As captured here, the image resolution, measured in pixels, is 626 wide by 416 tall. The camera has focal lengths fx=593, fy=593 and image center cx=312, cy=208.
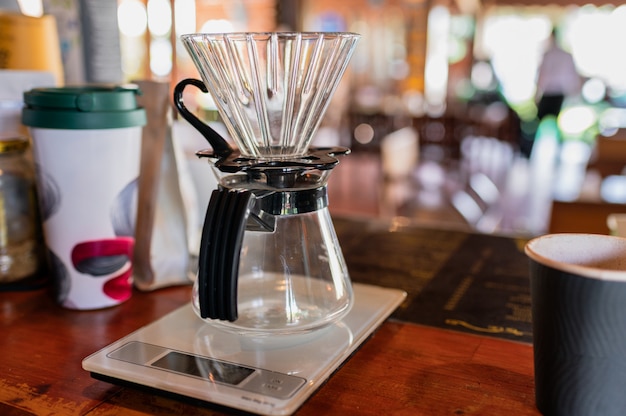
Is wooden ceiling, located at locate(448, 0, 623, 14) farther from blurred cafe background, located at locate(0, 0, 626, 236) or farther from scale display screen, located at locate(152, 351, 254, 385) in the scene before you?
Result: scale display screen, located at locate(152, 351, 254, 385)

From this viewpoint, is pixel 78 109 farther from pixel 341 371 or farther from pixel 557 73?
pixel 557 73

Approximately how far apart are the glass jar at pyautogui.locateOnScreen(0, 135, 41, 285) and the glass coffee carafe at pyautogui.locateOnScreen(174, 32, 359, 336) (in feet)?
0.83

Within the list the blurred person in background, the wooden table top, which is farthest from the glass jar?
the blurred person in background

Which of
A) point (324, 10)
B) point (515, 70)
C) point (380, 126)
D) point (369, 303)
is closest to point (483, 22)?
point (515, 70)

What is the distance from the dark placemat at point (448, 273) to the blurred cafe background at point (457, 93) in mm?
1196

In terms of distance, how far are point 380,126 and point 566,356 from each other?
14.3ft

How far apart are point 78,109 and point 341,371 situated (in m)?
0.38

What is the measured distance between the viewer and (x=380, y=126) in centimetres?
472

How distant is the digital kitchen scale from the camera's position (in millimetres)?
456

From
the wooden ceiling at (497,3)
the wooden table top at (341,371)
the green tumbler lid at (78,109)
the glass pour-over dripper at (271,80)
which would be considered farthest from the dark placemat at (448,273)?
the wooden ceiling at (497,3)

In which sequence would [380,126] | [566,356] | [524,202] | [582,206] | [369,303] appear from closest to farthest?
[566,356]
[369,303]
[582,206]
[524,202]
[380,126]

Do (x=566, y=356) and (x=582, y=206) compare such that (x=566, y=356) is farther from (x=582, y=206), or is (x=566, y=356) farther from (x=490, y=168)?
(x=490, y=168)

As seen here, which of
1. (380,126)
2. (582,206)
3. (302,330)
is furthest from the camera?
(380,126)

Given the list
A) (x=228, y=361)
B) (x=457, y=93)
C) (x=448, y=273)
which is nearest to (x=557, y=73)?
(x=457, y=93)
